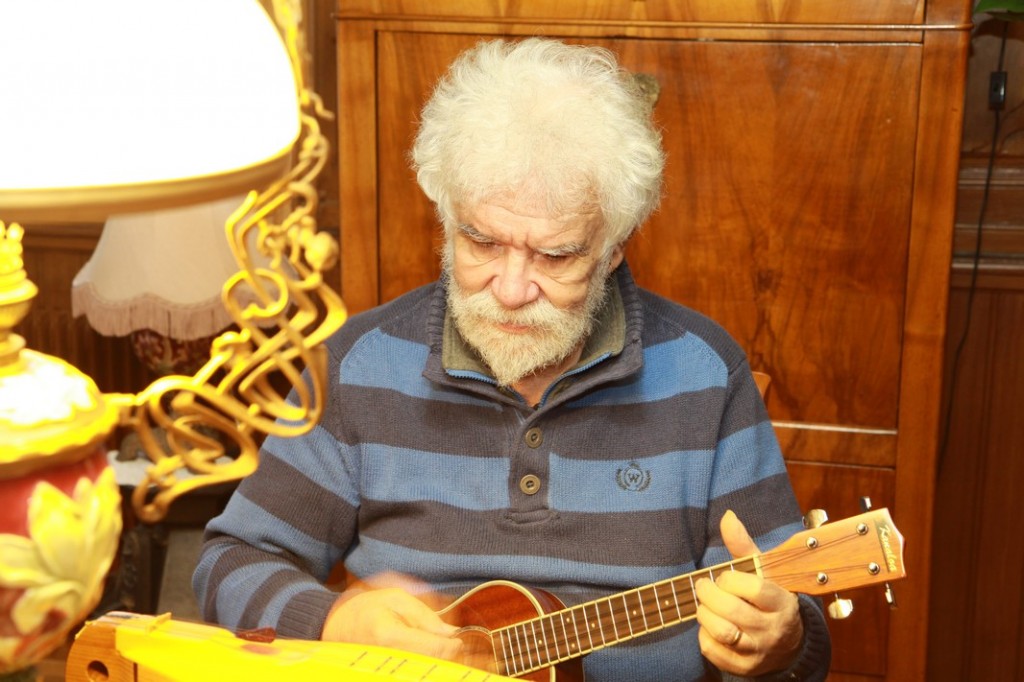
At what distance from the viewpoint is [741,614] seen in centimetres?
131

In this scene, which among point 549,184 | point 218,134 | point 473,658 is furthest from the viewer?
point 549,184

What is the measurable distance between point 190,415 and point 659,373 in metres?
1.08

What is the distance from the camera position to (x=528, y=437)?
5.16ft

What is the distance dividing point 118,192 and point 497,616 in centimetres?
100

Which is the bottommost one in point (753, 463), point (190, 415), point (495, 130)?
point (753, 463)

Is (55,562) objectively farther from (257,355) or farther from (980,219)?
(980,219)

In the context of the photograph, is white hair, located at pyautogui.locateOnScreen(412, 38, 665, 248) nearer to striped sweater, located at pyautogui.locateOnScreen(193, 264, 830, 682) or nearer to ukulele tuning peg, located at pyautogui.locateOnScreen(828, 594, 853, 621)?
striped sweater, located at pyautogui.locateOnScreen(193, 264, 830, 682)

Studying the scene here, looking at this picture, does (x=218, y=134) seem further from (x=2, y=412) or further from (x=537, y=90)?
(x=537, y=90)

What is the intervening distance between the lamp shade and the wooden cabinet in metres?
1.64

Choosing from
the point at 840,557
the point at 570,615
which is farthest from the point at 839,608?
the point at 570,615

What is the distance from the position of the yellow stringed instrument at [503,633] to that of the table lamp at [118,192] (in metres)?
0.26

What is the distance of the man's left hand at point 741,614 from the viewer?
1.31 meters

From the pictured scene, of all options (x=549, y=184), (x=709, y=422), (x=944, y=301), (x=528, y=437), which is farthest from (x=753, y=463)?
(x=944, y=301)

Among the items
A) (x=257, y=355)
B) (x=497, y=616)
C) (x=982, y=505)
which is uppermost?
(x=257, y=355)
